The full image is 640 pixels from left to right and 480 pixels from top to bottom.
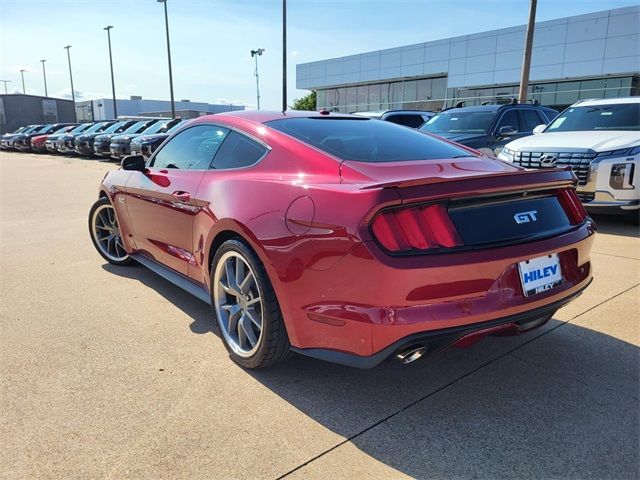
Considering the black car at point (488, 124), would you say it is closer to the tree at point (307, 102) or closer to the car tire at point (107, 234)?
the car tire at point (107, 234)

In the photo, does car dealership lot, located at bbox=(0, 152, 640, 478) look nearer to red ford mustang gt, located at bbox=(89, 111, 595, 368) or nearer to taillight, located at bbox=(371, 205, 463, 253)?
red ford mustang gt, located at bbox=(89, 111, 595, 368)

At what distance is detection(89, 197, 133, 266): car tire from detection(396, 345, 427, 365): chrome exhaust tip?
3411 mm

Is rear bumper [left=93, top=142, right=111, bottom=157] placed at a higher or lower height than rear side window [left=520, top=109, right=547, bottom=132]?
lower

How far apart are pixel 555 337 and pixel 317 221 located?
1979 mm

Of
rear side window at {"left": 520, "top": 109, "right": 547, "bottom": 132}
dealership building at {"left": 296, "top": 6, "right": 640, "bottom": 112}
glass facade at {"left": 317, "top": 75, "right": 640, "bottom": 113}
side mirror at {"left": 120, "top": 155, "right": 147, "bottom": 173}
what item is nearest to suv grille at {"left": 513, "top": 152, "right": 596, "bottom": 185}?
rear side window at {"left": 520, "top": 109, "right": 547, "bottom": 132}

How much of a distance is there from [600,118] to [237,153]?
21.8 feet

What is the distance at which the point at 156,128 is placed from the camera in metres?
18.7

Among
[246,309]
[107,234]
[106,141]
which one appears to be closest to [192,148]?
[246,309]

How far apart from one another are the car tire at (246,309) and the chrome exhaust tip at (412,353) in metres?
0.68

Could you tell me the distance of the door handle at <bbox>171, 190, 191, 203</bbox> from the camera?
11.1 feet

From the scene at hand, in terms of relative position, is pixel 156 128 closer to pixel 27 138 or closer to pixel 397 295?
pixel 27 138

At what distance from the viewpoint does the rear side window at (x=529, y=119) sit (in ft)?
31.3

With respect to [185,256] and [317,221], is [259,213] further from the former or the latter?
[185,256]

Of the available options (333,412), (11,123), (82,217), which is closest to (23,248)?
(82,217)
